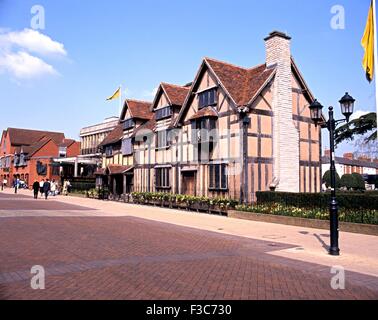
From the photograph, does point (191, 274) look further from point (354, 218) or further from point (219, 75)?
point (219, 75)

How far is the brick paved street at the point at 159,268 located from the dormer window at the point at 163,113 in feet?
55.9

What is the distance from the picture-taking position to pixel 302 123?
24.3 m

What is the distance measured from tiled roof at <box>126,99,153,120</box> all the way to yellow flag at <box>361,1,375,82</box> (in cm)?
2084

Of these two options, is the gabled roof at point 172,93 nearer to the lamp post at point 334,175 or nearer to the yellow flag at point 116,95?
the yellow flag at point 116,95

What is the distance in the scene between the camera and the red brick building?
204 feet

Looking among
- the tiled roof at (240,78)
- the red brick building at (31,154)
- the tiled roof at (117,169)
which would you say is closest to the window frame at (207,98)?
the tiled roof at (240,78)

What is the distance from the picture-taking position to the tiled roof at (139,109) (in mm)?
33719

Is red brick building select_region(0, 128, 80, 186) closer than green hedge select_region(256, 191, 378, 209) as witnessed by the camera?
No

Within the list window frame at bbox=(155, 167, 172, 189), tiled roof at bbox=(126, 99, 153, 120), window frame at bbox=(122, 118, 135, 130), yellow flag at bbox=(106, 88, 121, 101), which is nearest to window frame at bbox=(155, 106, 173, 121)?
tiled roof at bbox=(126, 99, 153, 120)

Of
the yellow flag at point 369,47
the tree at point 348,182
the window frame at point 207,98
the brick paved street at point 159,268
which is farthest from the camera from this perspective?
the tree at point 348,182

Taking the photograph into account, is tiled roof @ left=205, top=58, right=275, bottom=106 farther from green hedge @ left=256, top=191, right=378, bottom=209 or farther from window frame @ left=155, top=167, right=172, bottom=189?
window frame @ left=155, top=167, right=172, bottom=189

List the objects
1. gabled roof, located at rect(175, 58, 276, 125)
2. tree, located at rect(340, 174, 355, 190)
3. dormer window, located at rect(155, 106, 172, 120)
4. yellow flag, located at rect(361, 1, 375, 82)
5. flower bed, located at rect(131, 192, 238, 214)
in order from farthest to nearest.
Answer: tree, located at rect(340, 174, 355, 190) < dormer window, located at rect(155, 106, 172, 120) < gabled roof, located at rect(175, 58, 276, 125) < flower bed, located at rect(131, 192, 238, 214) < yellow flag, located at rect(361, 1, 375, 82)

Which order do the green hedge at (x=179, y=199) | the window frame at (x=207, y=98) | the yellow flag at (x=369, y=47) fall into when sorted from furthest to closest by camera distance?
1. the window frame at (x=207, y=98)
2. the green hedge at (x=179, y=199)
3. the yellow flag at (x=369, y=47)

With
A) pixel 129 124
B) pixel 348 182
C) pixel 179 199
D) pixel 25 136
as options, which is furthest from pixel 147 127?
pixel 25 136
